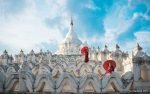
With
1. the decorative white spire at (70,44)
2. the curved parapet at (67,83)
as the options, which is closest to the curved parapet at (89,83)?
the curved parapet at (67,83)

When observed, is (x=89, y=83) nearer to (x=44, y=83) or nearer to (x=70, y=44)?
(x=44, y=83)

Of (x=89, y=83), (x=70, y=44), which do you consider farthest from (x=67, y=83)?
(x=70, y=44)

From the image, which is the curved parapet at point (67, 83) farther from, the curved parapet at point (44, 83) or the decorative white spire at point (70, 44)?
the decorative white spire at point (70, 44)

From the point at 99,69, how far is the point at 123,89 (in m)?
14.0

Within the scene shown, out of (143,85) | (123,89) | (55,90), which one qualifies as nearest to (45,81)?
(55,90)

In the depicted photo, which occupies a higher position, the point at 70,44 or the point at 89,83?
the point at 70,44

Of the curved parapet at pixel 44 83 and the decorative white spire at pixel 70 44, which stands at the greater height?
the decorative white spire at pixel 70 44

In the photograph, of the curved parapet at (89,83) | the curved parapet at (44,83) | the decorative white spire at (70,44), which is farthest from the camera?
the decorative white spire at (70,44)

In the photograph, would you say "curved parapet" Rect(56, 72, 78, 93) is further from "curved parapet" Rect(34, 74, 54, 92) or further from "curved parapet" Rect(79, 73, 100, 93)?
"curved parapet" Rect(34, 74, 54, 92)

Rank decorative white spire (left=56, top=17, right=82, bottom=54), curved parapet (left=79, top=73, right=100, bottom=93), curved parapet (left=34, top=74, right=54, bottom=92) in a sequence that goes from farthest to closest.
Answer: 1. decorative white spire (left=56, top=17, right=82, bottom=54)
2. curved parapet (left=34, top=74, right=54, bottom=92)
3. curved parapet (left=79, top=73, right=100, bottom=93)

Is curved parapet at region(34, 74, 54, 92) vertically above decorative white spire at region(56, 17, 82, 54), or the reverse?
decorative white spire at region(56, 17, 82, 54)

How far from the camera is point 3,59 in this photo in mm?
53469

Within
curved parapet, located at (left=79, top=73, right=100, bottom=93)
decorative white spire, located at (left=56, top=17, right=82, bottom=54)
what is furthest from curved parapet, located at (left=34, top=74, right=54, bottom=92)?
decorative white spire, located at (left=56, top=17, right=82, bottom=54)

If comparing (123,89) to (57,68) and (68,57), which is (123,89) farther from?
(68,57)
